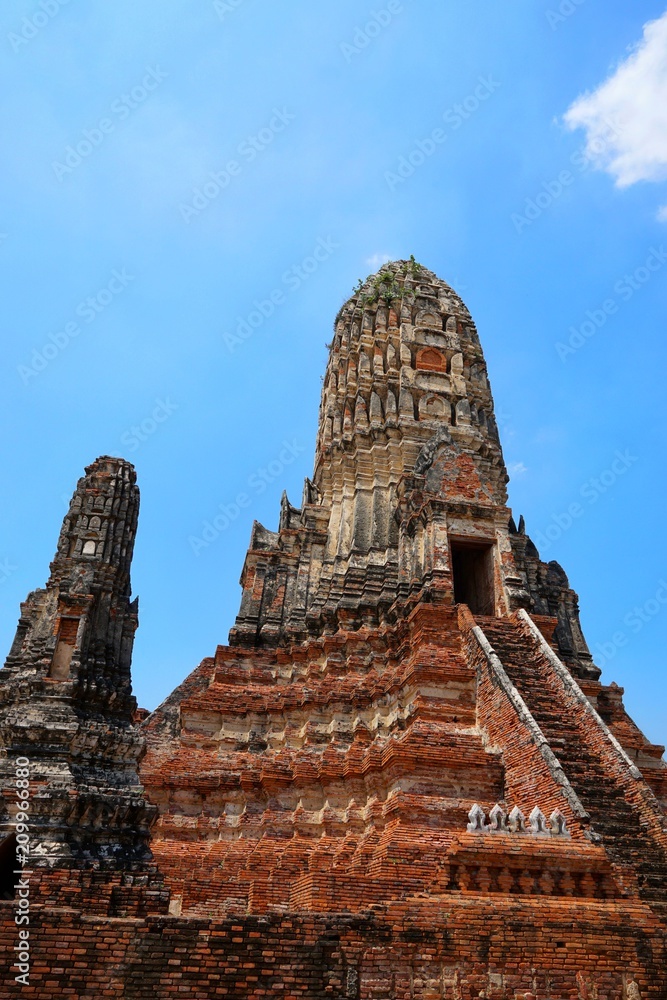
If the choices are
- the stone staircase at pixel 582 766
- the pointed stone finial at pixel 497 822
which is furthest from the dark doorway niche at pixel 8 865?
the stone staircase at pixel 582 766

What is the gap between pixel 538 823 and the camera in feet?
34.2

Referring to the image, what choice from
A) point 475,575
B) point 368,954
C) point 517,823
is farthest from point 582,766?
point 475,575

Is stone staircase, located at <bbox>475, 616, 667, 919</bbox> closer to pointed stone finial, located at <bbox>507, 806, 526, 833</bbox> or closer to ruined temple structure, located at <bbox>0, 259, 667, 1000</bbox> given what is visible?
ruined temple structure, located at <bbox>0, 259, 667, 1000</bbox>

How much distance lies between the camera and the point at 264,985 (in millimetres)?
7570

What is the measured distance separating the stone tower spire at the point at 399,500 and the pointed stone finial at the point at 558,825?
6.85 metres

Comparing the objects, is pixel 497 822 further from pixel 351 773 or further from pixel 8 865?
pixel 8 865

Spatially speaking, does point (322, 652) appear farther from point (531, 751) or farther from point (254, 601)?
point (531, 751)

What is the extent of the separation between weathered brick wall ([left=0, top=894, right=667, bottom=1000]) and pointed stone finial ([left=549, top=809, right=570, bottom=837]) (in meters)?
1.08

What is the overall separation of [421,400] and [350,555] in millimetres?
7701

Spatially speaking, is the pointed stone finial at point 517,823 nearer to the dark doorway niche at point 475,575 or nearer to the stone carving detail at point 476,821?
the stone carving detail at point 476,821

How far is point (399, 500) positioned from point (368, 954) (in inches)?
553

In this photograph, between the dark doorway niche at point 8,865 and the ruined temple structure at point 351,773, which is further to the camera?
the dark doorway niche at point 8,865

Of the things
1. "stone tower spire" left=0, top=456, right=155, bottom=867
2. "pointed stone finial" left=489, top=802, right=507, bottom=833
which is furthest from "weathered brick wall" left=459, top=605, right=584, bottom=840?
"stone tower spire" left=0, top=456, right=155, bottom=867

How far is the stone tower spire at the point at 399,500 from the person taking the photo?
18.8 metres
